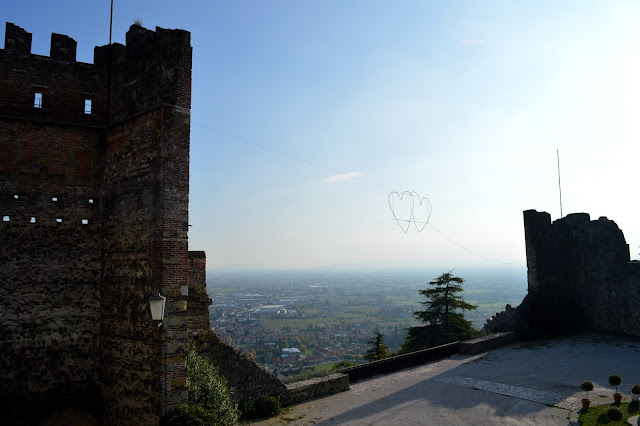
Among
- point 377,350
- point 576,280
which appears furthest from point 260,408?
point 576,280

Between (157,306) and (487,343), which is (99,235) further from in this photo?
(487,343)

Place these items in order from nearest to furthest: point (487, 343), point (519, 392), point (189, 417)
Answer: point (189, 417), point (519, 392), point (487, 343)

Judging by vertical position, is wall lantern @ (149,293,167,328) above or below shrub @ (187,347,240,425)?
above

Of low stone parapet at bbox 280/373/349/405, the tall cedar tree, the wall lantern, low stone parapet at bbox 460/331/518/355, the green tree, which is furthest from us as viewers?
the tall cedar tree

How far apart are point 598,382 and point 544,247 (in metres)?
10.2

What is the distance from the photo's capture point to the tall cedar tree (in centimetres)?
2875

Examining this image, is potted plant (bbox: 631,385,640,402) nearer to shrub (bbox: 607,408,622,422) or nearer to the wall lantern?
shrub (bbox: 607,408,622,422)

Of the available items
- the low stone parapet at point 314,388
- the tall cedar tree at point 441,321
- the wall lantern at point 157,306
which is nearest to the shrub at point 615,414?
the low stone parapet at point 314,388

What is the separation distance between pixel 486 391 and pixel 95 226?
39.8 ft

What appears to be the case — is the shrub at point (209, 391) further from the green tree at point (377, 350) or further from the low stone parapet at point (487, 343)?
the green tree at point (377, 350)

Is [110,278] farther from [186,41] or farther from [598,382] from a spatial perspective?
[598,382]

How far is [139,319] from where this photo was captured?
9664 mm

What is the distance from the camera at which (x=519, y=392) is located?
13133mm

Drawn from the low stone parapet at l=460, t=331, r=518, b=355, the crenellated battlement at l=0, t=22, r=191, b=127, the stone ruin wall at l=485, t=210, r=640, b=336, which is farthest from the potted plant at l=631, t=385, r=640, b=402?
the crenellated battlement at l=0, t=22, r=191, b=127
